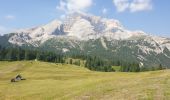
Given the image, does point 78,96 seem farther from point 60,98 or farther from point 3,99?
point 3,99

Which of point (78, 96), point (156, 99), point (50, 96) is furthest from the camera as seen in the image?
point (50, 96)

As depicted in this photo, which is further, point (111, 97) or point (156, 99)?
point (111, 97)

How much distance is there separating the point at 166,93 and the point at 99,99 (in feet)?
29.7

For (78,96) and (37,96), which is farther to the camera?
(37,96)

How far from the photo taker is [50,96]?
53844 mm

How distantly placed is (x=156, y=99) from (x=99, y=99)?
8.42 metres

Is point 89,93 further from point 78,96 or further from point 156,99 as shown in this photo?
point 156,99

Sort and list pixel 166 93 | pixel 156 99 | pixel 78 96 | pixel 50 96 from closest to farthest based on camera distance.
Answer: pixel 156 99 < pixel 166 93 < pixel 78 96 < pixel 50 96

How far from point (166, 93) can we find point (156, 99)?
5639 mm

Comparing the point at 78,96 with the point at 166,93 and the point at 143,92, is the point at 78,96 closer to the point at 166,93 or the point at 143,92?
the point at 143,92

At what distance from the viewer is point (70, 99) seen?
48.0 m

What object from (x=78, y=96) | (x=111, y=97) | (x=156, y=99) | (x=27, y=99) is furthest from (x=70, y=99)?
(x=156, y=99)

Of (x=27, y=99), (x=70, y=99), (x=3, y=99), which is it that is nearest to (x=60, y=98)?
(x=70, y=99)

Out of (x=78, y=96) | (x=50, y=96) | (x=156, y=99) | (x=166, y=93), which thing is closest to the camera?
(x=156, y=99)
